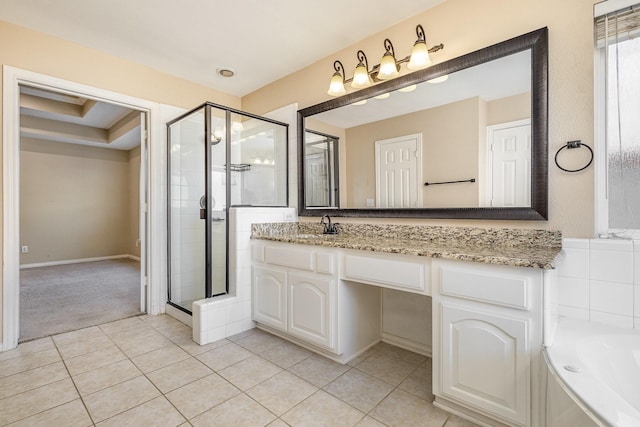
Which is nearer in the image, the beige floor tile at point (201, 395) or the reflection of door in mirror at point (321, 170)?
the beige floor tile at point (201, 395)

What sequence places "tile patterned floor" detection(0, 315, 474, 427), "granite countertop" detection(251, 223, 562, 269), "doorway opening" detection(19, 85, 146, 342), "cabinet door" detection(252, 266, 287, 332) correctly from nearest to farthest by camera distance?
"granite countertop" detection(251, 223, 562, 269), "tile patterned floor" detection(0, 315, 474, 427), "cabinet door" detection(252, 266, 287, 332), "doorway opening" detection(19, 85, 146, 342)

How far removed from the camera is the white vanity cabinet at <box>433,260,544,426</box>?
4.05 feet

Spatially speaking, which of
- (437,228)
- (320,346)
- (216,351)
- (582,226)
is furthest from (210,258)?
(582,226)

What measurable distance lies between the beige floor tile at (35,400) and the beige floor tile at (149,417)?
0.38 metres

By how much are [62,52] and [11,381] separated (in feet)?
7.83

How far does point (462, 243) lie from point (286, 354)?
4.61 ft

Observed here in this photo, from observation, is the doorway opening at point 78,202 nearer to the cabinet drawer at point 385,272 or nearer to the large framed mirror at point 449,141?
the cabinet drawer at point 385,272

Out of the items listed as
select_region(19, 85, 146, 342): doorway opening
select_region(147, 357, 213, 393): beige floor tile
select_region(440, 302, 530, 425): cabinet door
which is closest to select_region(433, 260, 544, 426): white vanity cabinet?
select_region(440, 302, 530, 425): cabinet door

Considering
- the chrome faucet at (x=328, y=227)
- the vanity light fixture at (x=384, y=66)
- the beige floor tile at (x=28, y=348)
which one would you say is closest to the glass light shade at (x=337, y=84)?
the vanity light fixture at (x=384, y=66)

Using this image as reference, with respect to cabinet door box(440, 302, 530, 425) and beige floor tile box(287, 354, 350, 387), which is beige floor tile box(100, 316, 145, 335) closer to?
beige floor tile box(287, 354, 350, 387)

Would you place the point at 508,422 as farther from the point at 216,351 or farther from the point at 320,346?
the point at 216,351

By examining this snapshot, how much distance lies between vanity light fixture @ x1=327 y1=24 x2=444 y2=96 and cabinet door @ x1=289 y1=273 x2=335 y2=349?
1478 mm

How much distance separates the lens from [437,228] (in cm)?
199

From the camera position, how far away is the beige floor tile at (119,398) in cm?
150
